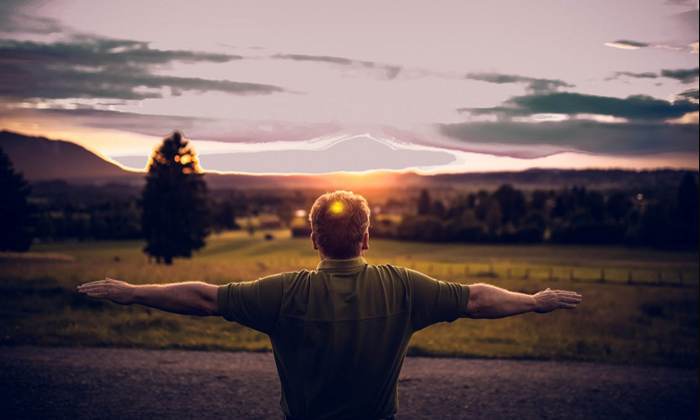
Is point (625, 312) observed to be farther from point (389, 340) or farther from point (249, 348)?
point (389, 340)

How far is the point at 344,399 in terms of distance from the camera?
312 centimetres

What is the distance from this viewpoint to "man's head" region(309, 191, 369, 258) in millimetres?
3109

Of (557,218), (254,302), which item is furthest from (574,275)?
(557,218)

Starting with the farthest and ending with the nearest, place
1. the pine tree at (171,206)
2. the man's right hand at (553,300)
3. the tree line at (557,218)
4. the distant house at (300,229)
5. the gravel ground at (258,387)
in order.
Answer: the distant house at (300,229) → the tree line at (557,218) → the pine tree at (171,206) → the gravel ground at (258,387) → the man's right hand at (553,300)

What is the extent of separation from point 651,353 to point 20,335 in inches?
456

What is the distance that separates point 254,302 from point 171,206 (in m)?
45.8

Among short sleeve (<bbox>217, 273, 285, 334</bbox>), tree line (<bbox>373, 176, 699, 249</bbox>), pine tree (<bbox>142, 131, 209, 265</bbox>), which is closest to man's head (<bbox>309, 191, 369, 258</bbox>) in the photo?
short sleeve (<bbox>217, 273, 285, 334</bbox>)

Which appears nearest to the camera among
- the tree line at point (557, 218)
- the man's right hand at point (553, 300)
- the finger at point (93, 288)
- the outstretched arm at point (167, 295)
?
the outstretched arm at point (167, 295)

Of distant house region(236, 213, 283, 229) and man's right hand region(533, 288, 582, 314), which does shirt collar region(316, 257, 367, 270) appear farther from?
distant house region(236, 213, 283, 229)

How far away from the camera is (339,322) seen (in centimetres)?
300

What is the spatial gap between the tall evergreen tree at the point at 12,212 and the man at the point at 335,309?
5068cm

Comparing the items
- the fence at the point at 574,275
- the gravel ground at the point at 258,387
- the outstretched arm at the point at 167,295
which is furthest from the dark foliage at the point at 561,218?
the outstretched arm at the point at 167,295

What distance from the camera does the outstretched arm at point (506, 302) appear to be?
3.32 metres

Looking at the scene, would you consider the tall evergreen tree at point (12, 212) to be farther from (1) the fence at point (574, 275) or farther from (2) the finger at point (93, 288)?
(2) the finger at point (93, 288)
